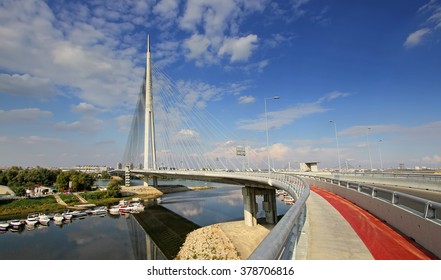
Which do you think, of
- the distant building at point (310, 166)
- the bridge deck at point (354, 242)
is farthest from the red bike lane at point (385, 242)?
the distant building at point (310, 166)

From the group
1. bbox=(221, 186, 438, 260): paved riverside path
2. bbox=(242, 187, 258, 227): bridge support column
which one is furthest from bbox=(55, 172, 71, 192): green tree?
bbox=(221, 186, 438, 260): paved riverside path

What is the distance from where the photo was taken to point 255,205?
37.2 m

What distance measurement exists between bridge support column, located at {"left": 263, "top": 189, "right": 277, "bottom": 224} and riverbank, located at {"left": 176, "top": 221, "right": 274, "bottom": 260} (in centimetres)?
169

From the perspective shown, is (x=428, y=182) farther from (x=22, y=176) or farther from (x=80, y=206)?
(x=22, y=176)

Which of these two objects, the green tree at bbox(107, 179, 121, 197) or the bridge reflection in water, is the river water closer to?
the bridge reflection in water

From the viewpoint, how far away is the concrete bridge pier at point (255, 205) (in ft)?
118

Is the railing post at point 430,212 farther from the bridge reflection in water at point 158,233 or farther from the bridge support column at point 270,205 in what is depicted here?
the bridge support column at point 270,205

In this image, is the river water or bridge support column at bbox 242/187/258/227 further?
bridge support column at bbox 242/187/258/227

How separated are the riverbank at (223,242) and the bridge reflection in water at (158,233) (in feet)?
6.16

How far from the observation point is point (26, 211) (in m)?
54.1

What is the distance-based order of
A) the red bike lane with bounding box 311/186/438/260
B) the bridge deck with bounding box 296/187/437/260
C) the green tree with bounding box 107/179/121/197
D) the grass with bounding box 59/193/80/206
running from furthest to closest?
the green tree with bounding box 107/179/121/197
the grass with bounding box 59/193/80/206
the red bike lane with bounding box 311/186/438/260
the bridge deck with bounding box 296/187/437/260

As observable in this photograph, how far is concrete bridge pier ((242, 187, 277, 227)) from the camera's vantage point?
35.9 meters
